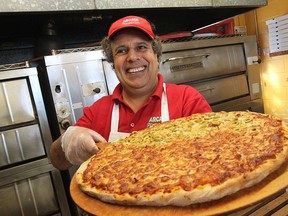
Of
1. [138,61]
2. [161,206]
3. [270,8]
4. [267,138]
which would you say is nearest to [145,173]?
[161,206]

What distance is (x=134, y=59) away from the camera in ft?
4.33

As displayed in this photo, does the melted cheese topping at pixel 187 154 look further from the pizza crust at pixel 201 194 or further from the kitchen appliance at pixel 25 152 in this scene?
the kitchen appliance at pixel 25 152

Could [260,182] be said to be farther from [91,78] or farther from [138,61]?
[91,78]

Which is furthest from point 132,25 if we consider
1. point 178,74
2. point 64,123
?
point 178,74

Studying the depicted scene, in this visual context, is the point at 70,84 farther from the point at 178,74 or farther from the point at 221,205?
the point at 221,205

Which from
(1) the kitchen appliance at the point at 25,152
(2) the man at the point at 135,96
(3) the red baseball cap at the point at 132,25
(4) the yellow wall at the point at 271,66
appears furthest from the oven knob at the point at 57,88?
(4) the yellow wall at the point at 271,66

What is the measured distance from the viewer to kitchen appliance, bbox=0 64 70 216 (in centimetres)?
167

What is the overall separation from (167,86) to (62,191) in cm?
109

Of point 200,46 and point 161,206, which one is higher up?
point 200,46

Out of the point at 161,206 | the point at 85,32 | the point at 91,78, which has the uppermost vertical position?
the point at 85,32

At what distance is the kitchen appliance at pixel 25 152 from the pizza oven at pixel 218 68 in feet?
3.49

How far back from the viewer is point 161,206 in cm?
66

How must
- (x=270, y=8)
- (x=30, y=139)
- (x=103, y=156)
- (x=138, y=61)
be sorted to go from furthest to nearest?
(x=270, y=8), (x=30, y=139), (x=138, y=61), (x=103, y=156)

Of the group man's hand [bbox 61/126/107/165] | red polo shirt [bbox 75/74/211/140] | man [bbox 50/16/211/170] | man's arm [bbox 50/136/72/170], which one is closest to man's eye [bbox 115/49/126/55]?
man [bbox 50/16/211/170]
